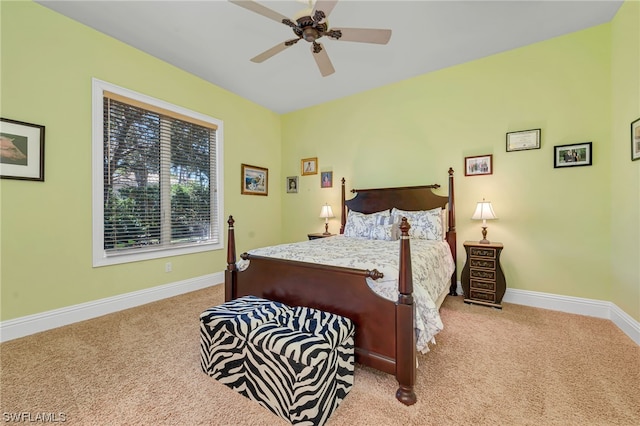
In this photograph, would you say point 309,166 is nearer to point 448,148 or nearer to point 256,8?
point 448,148

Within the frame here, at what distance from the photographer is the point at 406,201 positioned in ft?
11.6

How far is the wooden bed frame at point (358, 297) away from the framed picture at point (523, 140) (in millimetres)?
2438

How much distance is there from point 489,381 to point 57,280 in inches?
143

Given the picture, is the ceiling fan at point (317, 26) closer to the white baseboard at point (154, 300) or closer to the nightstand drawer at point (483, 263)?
the nightstand drawer at point (483, 263)

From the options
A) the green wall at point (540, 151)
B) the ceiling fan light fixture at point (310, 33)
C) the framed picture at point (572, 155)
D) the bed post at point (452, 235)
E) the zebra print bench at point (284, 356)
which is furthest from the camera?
the bed post at point (452, 235)

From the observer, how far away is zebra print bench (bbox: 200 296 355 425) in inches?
51.5

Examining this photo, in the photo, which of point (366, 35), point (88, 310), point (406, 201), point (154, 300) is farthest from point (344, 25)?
point (88, 310)

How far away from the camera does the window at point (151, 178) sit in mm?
2766

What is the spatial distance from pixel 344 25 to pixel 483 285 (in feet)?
10.1

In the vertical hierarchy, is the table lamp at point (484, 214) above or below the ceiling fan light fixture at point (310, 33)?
below

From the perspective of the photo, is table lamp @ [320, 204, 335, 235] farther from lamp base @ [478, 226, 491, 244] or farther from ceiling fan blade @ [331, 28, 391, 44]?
ceiling fan blade @ [331, 28, 391, 44]

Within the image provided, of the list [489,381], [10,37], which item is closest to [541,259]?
[489,381]

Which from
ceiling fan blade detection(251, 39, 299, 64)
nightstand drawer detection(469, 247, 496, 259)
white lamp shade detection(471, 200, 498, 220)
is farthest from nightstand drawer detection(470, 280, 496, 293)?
ceiling fan blade detection(251, 39, 299, 64)

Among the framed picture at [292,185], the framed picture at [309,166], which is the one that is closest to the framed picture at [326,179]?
the framed picture at [309,166]
